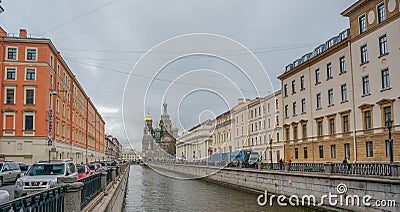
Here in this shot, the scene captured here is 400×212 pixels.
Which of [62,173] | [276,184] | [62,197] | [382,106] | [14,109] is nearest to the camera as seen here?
[62,197]

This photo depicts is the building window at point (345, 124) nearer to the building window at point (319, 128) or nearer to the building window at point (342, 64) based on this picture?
the building window at point (342, 64)

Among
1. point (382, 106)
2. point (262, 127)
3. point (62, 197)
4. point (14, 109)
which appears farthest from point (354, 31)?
point (14, 109)

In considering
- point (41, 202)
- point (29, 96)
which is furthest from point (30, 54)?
point (41, 202)

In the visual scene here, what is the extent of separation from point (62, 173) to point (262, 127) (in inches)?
1952

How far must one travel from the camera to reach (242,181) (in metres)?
37.0

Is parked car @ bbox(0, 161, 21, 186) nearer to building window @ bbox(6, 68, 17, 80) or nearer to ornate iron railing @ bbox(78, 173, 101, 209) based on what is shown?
ornate iron railing @ bbox(78, 173, 101, 209)

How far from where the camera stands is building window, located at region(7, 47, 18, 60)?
45.5 m

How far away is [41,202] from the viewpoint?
6008 mm

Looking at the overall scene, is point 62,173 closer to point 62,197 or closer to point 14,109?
point 62,197

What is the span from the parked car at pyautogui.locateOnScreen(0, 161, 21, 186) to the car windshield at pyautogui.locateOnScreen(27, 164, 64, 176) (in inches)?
410

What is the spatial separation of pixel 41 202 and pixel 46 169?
11.2 meters

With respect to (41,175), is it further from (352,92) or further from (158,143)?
(158,143)

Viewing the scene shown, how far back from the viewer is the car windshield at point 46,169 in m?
16.0

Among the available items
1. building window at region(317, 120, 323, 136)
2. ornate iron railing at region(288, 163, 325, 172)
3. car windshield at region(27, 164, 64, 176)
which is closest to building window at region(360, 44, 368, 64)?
building window at region(317, 120, 323, 136)
